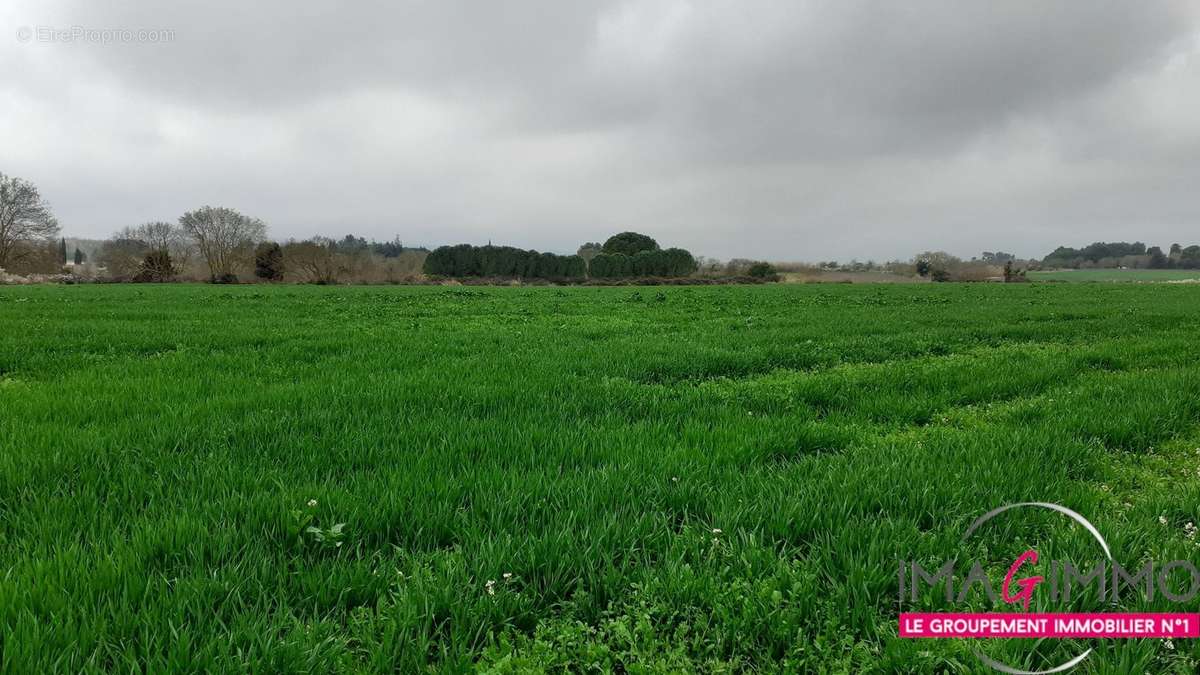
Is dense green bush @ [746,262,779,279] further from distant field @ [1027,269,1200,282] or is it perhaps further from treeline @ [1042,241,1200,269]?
treeline @ [1042,241,1200,269]

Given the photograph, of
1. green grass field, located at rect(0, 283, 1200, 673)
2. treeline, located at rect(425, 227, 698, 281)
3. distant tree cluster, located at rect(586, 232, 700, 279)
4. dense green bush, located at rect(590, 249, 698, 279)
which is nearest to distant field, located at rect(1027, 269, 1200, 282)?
distant tree cluster, located at rect(586, 232, 700, 279)

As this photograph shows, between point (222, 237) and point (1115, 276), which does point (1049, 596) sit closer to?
point (222, 237)

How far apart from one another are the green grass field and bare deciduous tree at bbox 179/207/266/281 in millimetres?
71855

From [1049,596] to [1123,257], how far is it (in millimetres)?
170649

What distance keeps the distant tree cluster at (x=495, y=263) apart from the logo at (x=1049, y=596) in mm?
73673

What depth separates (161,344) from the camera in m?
9.13

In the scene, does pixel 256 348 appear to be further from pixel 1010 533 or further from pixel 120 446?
pixel 1010 533

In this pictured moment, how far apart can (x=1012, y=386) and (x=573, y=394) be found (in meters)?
5.50

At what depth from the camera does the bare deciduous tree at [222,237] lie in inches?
2613

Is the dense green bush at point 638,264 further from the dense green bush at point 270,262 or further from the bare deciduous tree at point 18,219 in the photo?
the bare deciduous tree at point 18,219

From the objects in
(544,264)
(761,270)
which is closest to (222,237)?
(544,264)

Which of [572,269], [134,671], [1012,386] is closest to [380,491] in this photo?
[134,671]

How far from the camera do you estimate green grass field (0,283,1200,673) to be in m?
2.04

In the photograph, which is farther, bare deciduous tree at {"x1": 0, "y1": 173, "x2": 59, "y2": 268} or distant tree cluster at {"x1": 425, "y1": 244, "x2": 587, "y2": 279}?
distant tree cluster at {"x1": 425, "y1": 244, "x2": 587, "y2": 279}
